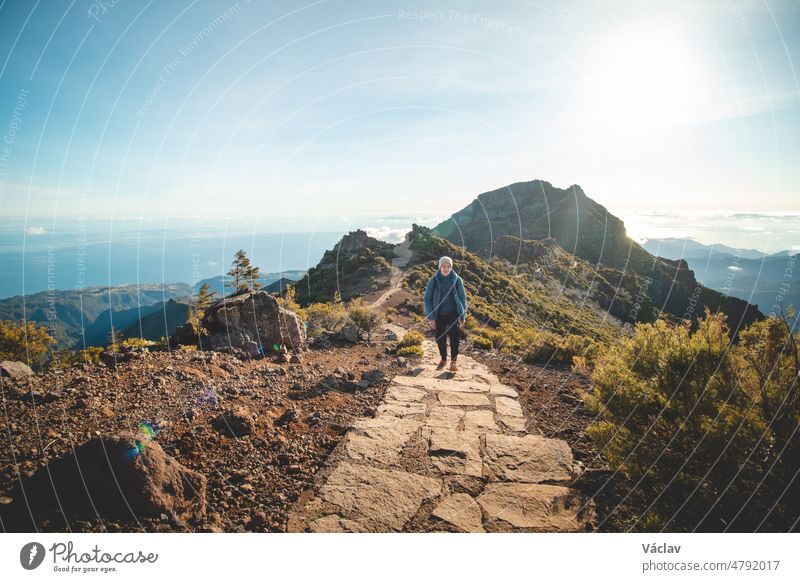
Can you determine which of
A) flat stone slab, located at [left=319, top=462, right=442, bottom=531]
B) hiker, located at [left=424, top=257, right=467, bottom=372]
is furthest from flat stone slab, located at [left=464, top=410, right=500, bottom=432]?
hiker, located at [left=424, top=257, right=467, bottom=372]

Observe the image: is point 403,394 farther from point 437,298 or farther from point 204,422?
point 204,422

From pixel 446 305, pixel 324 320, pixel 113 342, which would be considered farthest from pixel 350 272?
pixel 113 342

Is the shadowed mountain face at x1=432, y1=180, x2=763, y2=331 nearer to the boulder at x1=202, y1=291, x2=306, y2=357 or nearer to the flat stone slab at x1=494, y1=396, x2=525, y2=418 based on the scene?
the boulder at x1=202, y1=291, x2=306, y2=357

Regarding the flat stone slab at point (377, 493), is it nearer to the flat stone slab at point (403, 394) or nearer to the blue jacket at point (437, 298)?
the flat stone slab at point (403, 394)

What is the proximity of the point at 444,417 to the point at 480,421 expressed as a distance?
0.52 meters

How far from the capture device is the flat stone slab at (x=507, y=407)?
5.31 m

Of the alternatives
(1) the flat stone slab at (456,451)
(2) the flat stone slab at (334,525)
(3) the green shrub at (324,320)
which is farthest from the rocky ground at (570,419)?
(3) the green shrub at (324,320)

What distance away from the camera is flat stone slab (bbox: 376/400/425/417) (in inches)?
201

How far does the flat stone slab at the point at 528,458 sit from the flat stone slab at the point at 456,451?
0.49 ft

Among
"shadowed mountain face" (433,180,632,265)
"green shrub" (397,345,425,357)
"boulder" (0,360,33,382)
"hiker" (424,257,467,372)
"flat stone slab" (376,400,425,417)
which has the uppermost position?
"shadowed mountain face" (433,180,632,265)

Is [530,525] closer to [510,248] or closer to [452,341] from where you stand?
[452,341]

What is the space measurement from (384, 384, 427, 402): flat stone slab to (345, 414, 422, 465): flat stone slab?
702 mm

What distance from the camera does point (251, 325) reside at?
7.62 meters

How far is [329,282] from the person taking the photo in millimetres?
43656
